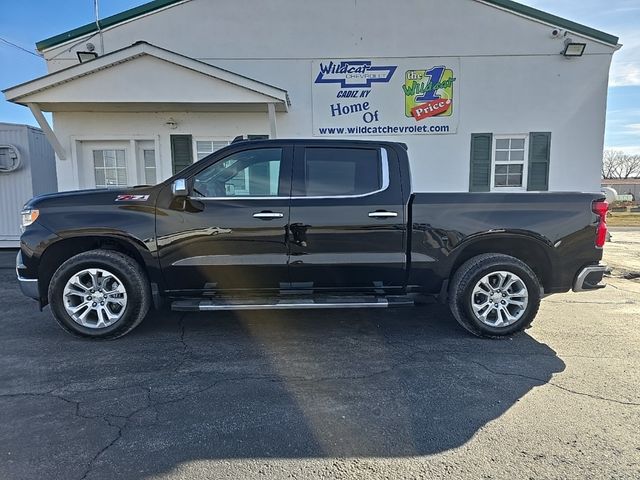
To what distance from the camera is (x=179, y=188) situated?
13.1 feet

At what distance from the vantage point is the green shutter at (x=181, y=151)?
9117mm

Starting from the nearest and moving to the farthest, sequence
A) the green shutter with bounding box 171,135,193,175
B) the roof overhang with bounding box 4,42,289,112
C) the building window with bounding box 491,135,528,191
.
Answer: the roof overhang with bounding box 4,42,289,112 < the green shutter with bounding box 171,135,193,175 < the building window with bounding box 491,135,528,191

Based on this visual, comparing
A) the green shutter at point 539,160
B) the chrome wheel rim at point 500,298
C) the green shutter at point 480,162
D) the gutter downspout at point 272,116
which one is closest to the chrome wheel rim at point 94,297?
the chrome wheel rim at point 500,298

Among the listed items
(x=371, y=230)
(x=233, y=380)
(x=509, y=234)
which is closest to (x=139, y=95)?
(x=371, y=230)

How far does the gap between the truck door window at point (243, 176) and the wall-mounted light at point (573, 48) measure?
805 cm

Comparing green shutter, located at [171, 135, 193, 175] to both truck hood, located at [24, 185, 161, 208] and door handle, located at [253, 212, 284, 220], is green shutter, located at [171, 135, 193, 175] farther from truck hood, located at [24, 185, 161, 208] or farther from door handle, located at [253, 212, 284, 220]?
door handle, located at [253, 212, 284, 220]

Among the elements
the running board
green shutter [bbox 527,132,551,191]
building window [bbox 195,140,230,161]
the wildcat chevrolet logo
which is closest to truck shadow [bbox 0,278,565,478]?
the running board

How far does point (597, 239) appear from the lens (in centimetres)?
418

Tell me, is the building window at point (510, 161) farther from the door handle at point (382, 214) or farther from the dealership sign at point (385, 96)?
the door handle at point (382, 214)

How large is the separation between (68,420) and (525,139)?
32.1 ft

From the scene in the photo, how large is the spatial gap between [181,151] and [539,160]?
8.08 meters

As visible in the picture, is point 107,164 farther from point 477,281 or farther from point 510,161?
point 510,161

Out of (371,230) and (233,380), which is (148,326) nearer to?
(233,380)

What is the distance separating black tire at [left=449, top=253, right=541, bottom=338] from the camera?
4.16 m
